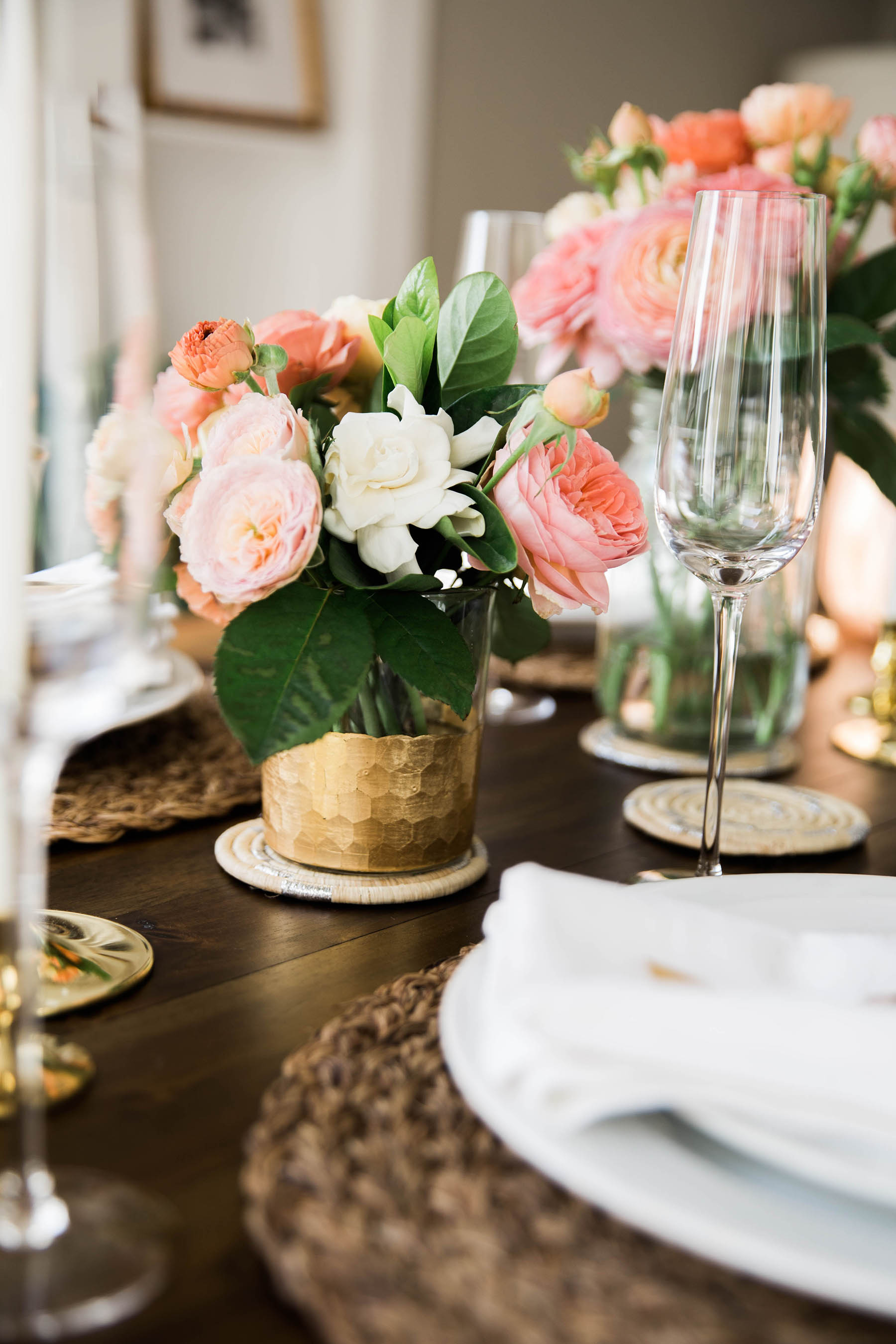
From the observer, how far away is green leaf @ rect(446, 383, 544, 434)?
2.03 feet

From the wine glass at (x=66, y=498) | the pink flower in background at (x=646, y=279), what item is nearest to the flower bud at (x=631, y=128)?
the pink flower in background at (x=646, y=279)

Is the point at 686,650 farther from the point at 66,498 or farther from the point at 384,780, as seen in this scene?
the point at 66,498

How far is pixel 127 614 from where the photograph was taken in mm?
366

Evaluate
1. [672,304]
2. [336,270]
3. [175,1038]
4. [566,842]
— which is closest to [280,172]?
[336,270]

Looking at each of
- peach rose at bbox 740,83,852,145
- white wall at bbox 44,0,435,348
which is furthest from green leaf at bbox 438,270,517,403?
white wall at bbox 44,0,435,348

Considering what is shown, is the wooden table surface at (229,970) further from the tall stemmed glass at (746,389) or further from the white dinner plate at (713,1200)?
the tall stemmed glass at (746,389)

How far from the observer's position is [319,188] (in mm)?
2564

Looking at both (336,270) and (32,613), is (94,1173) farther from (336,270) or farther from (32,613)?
(336,270)

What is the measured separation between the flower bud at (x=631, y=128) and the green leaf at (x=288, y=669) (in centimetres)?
56

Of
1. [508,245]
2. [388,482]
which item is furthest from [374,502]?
[508,245]

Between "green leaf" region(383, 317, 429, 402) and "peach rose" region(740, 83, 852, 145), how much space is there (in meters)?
0.48

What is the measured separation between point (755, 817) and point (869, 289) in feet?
1.35

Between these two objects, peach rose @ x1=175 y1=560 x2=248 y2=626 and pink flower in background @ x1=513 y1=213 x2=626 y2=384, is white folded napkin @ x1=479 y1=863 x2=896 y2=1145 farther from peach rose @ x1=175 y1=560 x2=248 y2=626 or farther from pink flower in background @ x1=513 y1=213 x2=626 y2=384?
pink flower in background @ x1=513 y1=213 x2=626 y2=384

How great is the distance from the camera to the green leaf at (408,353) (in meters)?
0.62
